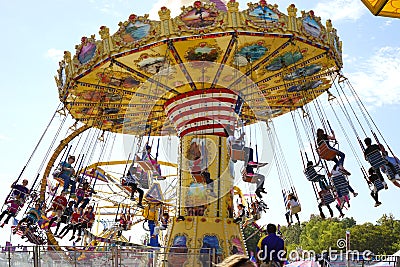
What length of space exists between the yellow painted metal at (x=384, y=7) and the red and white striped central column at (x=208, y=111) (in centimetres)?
795

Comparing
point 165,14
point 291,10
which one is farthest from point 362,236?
point 165,14

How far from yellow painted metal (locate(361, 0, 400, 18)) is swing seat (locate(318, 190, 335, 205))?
267 inches

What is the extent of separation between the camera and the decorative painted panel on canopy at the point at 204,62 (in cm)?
1020

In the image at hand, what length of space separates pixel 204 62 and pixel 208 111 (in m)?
1.22

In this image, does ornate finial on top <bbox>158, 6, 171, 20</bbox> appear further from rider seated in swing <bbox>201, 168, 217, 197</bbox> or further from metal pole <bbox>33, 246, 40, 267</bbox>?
metal pole <bbox>33, 246, 40, 267</bbox>

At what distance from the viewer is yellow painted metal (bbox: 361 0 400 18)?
4.00 meters

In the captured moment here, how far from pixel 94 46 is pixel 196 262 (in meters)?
4.98

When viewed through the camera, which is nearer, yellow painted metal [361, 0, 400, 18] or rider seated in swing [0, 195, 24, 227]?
yellow painted metal [361, 0, 400, 18]

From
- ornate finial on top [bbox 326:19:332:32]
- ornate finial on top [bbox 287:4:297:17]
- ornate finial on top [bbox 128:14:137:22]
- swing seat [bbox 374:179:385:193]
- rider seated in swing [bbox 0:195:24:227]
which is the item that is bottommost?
swing seat [bbox 374:179:385:193]

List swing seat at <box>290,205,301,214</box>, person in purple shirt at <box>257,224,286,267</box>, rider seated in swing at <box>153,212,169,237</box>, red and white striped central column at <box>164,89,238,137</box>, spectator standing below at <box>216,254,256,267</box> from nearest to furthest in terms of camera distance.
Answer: spectator standing below at <box>216,254,256,267</box>
person in purple shirt at <box>257,224,286,267</box>
swing seat at <box>290,205,301,214</box>
red and white striped central column at <box>164,89,238,137</box>
rider seated in swing at <box>153,212,169,237</box>

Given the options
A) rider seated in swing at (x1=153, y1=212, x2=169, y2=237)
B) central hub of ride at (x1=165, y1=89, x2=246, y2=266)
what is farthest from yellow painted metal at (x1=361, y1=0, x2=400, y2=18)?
rider seated in swing at (x1=153, y1=212, x2=169, y2=237)

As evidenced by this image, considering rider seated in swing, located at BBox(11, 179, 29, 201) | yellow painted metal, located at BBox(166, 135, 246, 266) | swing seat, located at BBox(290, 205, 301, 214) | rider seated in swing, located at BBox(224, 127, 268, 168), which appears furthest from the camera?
rider seated in swing, located at BBox(11, 179, 29, 201)

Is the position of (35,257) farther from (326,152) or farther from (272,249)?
(326,152)

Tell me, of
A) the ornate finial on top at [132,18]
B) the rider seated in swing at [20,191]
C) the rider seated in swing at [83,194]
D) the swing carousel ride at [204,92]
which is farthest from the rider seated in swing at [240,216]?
the rider seated in swing at [20,191]
